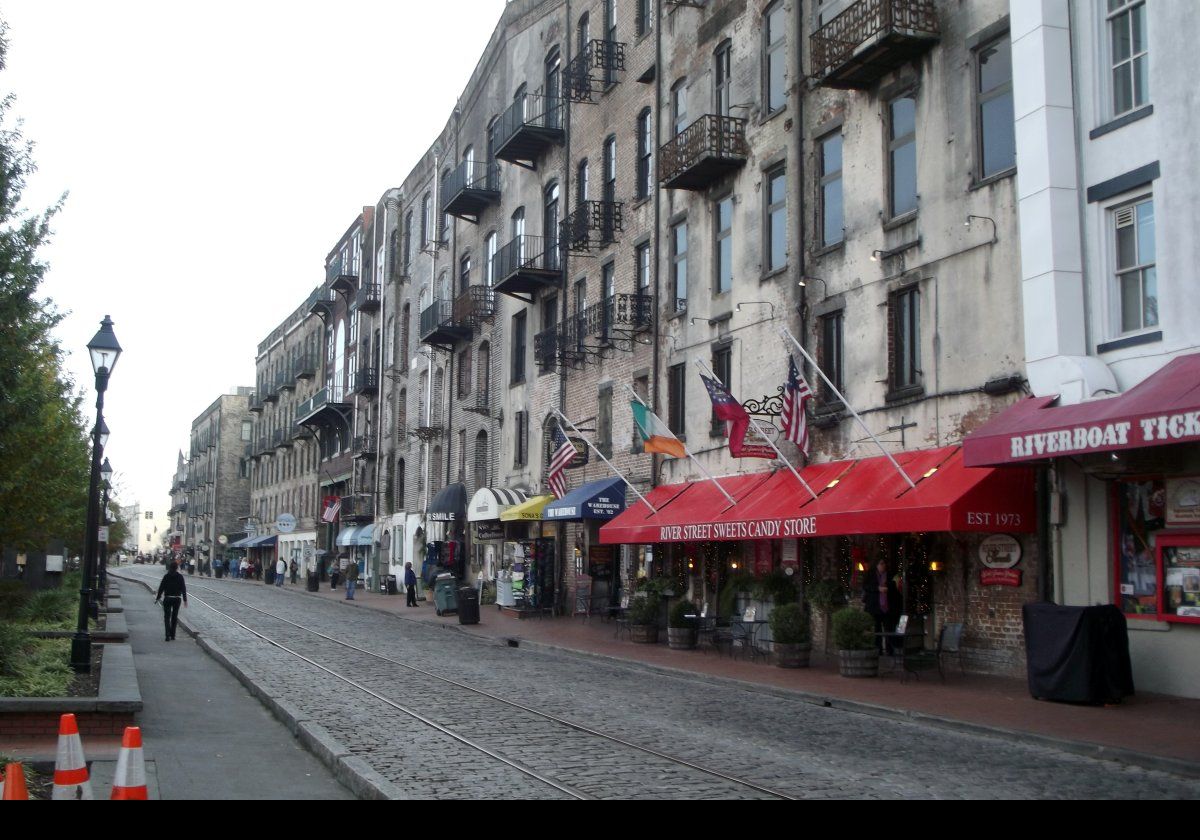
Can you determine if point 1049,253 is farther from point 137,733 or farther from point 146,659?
point 146,659

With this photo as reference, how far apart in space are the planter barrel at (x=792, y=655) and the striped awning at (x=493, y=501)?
1725 centimetres

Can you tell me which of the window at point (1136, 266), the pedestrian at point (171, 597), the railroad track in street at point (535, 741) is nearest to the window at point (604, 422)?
the pedestrian at point (171, 597)

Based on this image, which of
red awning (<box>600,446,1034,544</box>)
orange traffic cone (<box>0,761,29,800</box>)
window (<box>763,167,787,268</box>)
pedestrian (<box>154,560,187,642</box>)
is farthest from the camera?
pedestrian (<box>154,560,187,642</box>)

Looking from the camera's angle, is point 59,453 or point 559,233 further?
point 559,233

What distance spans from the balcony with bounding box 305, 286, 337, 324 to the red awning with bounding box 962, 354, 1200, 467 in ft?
→ 189

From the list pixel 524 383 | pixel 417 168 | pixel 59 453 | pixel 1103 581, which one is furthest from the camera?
pixel 417 168

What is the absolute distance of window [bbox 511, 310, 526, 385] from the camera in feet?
129

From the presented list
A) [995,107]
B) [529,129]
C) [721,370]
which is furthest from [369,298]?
[995,107]

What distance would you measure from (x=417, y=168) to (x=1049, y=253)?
41405mm

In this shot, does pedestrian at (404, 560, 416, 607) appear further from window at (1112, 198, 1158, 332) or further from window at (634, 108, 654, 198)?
window at (1112, 198, 1158, 332)

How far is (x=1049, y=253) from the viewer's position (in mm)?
16641

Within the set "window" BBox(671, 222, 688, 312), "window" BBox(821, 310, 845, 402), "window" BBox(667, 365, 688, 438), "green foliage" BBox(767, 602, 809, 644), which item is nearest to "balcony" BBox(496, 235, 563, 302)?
"window" BBox(671, 222, 688, 312)

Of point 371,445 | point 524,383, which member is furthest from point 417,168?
point 524,383

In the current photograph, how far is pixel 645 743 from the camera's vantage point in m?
12.2
